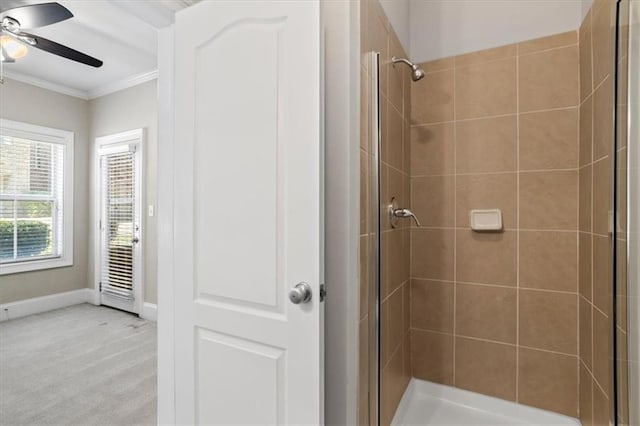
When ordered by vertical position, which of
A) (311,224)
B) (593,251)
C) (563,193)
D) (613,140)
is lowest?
(593,251)

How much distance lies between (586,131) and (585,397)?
1264 mm

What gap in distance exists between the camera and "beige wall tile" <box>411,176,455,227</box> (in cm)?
192

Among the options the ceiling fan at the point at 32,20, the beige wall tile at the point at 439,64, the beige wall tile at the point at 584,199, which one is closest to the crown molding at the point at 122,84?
the ceiling fan at the point at 32,20

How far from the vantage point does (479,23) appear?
6.08 feet

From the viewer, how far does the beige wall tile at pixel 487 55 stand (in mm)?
1775

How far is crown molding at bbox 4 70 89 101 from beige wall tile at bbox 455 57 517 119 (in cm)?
437

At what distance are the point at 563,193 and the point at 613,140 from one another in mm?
655

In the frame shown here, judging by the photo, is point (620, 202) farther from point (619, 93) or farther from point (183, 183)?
Answer: point (183, 183)

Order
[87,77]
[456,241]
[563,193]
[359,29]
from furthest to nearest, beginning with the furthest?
[87,77]
[456,241]
[563,193]
[359,29]

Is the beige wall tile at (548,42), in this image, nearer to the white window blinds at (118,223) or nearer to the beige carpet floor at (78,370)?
the beige carpet floor at (78,370)

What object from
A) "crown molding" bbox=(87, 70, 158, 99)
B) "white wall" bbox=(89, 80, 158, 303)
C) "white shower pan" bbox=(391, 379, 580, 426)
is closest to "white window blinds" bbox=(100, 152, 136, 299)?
"white wall" bbox=(89, 80, 158, 303)

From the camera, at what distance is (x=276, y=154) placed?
111cm

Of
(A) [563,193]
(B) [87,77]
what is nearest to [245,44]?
(A) [563,193]

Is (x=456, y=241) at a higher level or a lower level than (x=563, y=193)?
lower
